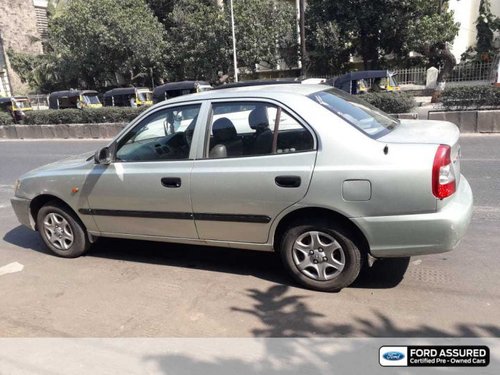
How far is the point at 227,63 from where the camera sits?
30328mm

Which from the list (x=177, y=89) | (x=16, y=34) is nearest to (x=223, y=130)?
(x=177, y=89)

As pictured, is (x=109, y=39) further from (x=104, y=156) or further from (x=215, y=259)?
(x=215, y=259)

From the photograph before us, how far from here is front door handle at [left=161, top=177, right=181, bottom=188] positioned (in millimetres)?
4043

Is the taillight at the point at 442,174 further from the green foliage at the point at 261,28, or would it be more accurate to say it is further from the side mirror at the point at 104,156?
the green foliage at the point at 261,28

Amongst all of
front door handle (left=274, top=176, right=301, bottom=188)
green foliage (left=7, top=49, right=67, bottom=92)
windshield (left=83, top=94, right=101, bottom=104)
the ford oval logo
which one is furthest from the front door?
green foliage (left=7, top=49, right=67, bottom=92)

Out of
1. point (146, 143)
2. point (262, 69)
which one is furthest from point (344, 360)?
point (262, 69)

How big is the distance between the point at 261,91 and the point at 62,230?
2.62m

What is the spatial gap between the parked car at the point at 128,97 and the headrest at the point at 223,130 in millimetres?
22239

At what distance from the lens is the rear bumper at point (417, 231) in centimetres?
334

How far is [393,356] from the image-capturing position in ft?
9.51

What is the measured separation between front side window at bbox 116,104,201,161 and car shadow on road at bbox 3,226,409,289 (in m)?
1.15

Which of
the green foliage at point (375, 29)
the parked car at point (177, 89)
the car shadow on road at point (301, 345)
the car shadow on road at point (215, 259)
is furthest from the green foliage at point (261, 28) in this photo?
the car shadow on road at point (301, 345)

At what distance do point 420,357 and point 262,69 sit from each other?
34.2m

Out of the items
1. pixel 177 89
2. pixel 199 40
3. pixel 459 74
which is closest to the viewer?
pixel 177 89
